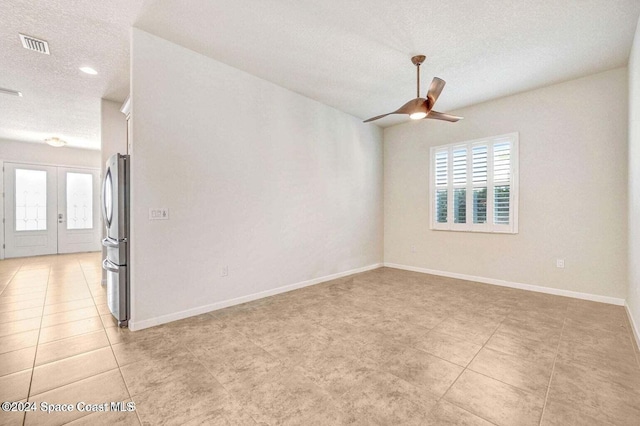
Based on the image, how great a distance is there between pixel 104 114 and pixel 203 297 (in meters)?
3.60

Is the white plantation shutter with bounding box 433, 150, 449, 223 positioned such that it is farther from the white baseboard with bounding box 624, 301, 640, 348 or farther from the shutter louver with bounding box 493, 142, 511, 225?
the white baseboard with bounding box 624, 301, 640, 348

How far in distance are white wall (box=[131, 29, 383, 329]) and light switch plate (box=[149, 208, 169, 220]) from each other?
0.18 ft

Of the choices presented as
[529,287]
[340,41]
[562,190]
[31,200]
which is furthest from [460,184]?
[31,200]

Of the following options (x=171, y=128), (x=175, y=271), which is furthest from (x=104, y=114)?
(x=175, y=271)

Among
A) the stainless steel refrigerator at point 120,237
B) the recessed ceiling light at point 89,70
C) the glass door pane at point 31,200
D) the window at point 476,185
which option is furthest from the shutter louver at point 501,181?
the glass door pane at point 31,200

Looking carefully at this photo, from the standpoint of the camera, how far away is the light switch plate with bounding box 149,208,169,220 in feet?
9.58

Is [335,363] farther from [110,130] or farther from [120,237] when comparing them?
[110,130]

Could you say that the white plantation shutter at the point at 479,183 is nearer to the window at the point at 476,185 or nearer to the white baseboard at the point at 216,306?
the window at the point at 476,185

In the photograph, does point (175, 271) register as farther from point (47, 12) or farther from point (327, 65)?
point (327, 65)

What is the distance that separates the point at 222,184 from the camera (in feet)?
11.4

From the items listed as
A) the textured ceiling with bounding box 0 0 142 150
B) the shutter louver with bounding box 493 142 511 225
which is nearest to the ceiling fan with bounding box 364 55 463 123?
the shutter louver with bounding box 493 142 511 225

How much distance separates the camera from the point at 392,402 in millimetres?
1728

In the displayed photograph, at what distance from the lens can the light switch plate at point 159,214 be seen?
2.92 metres

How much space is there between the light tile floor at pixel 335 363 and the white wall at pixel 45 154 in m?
5.29
